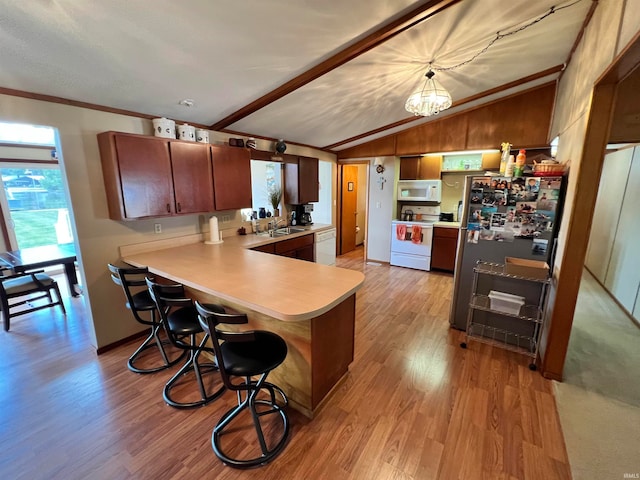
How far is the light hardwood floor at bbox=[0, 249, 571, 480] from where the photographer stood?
1.54 metres

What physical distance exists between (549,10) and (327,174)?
12.8ft

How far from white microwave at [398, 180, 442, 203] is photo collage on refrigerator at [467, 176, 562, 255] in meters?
2.26

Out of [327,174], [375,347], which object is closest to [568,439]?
[375,347]

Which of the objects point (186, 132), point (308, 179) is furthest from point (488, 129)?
point (186, 132)

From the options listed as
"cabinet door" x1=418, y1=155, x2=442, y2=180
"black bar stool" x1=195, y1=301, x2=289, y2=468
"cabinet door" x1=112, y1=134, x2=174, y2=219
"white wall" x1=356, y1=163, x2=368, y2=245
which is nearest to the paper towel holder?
"cabinet door" x1=112, y1=134, x2=174, y2=219

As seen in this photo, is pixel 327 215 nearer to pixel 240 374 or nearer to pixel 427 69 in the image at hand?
pixel 427 69

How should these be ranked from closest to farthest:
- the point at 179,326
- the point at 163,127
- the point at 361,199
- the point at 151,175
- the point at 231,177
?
the point at 179,326
the point at 151,175
the point at 163,127
the point at 231,177
the point at 361,199

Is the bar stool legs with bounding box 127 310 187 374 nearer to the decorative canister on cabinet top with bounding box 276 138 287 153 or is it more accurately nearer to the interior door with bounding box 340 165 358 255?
the decorative canister on cabinet top with bounding box 276 138 287 153

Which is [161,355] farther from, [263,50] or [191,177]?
[263,50]

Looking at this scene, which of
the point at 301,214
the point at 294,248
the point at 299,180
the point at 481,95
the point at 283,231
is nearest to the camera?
the point at 481,95

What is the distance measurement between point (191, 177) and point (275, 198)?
5.15 ft

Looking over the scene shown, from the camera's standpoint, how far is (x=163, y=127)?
2.65m

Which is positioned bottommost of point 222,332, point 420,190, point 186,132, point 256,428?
point 256,428

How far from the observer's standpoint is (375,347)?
2686mm
